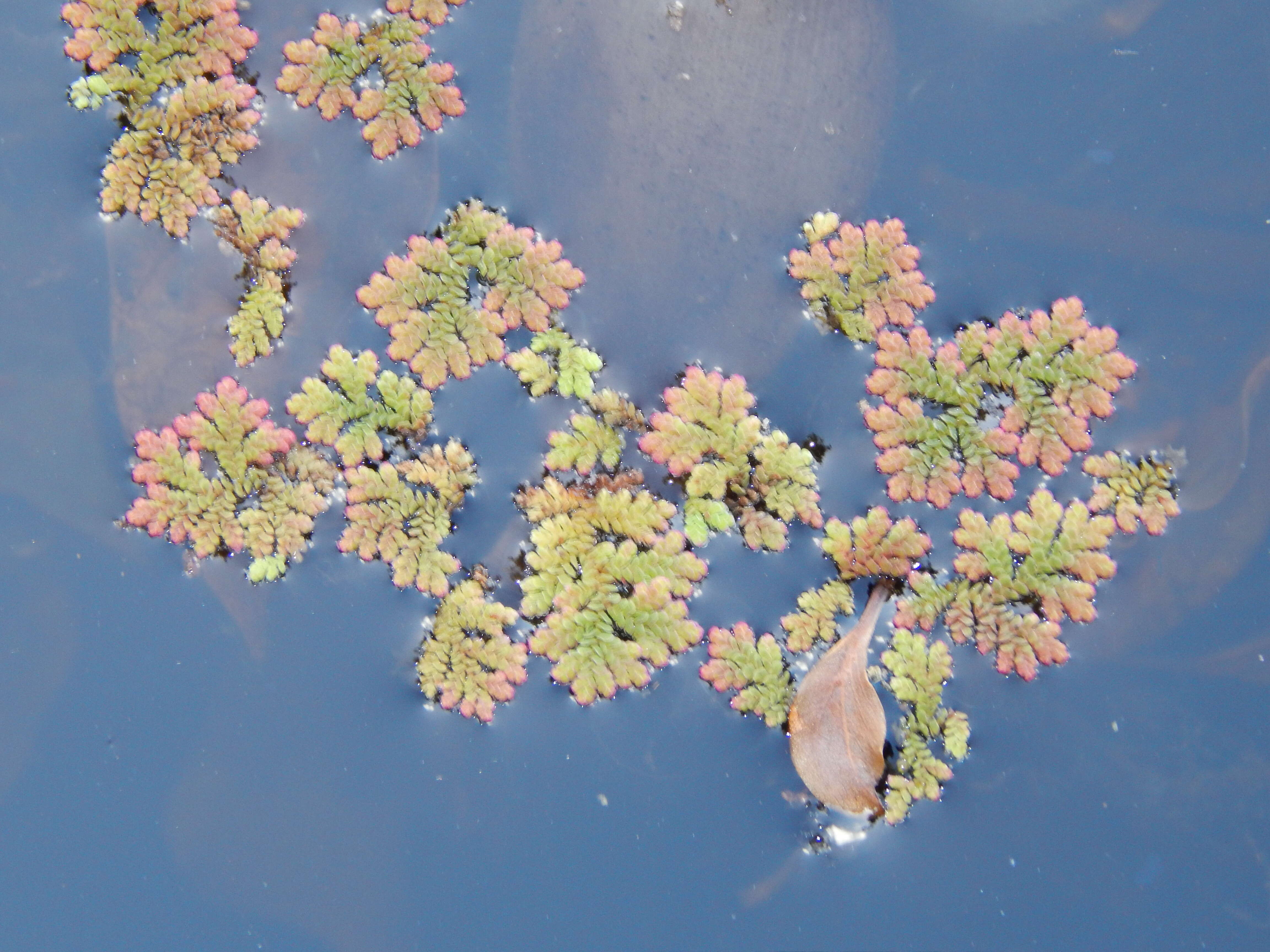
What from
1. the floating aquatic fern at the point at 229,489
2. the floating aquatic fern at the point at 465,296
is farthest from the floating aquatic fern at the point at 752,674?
the floating aquatic fern at the point at 229,489

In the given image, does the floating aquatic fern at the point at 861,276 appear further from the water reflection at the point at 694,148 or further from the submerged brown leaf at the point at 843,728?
the submerged brown leaf at the point at 843,728

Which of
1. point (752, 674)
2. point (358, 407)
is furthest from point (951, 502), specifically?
point (358, 407)

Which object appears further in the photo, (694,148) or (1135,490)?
(694,148)

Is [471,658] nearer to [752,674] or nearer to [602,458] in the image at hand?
[602,458]

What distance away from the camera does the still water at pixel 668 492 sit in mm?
3213

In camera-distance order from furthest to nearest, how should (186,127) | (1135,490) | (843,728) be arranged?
(186,127) < (1135,490) < (843,728)

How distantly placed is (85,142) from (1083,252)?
3665 mm

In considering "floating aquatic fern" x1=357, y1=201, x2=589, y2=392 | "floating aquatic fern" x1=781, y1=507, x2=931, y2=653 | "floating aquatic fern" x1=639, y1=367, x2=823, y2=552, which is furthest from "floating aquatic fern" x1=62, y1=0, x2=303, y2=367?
"floating aquatic fern" x1=781, y1=507, x2=931, y2=653

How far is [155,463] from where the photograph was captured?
3268mm

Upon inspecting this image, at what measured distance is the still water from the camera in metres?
3.21

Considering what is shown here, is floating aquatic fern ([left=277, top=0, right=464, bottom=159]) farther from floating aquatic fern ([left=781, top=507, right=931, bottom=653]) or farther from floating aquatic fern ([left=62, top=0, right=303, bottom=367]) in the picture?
floating aquatic fern ([left=781, top=507, right=931, bottom=653])

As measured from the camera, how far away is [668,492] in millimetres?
3287

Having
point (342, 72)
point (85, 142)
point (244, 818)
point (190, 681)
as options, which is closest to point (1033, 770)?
point (244, 818)

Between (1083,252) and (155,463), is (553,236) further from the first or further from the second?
(1083,252)
